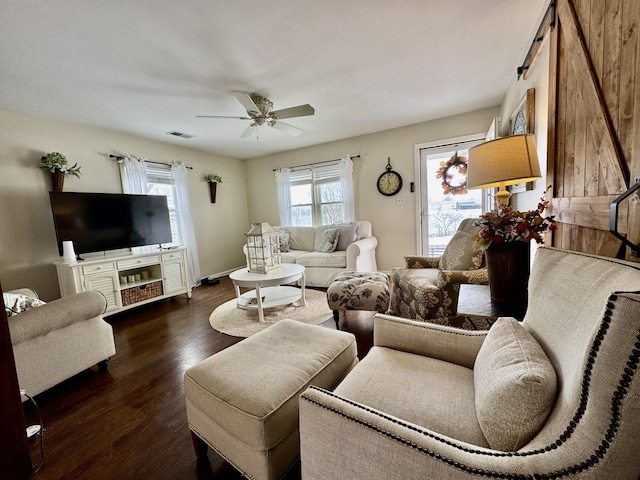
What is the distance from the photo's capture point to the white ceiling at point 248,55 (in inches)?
64.2

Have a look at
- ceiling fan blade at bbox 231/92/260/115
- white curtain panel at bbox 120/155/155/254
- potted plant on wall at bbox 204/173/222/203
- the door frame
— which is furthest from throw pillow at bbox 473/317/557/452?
potted plant on wall at bbox 204/173/222/203

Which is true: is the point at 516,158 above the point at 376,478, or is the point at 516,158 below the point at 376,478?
above

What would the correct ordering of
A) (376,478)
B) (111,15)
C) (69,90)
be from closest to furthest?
(376,478) < (111,15) < (69,90)

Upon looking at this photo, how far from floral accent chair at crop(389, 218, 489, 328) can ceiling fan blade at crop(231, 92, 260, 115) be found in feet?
6.61

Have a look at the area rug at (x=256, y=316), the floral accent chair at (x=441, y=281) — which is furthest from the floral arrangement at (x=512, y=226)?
the area rug at (x=256, y=316)

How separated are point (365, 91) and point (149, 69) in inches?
77.2

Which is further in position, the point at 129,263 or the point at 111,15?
the point at 129,263

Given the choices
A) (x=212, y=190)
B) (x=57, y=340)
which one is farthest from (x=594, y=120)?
(x=212, y=190)

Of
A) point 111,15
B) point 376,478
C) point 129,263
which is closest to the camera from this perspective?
point 376,478

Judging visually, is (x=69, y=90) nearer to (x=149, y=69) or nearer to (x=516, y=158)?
(x=149, y=69)

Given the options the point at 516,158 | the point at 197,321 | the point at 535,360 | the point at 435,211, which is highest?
the point at 516,158

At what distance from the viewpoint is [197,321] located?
285 centimetres

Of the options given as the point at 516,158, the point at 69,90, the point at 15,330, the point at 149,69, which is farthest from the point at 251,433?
the point at 69,90

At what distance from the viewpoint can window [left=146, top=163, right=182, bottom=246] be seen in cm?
396
